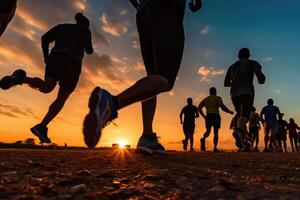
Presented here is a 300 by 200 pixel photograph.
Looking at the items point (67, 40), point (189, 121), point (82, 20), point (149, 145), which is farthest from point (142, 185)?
point (189, 121)

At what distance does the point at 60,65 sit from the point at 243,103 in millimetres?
3935

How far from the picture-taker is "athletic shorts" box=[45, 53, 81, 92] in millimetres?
6098

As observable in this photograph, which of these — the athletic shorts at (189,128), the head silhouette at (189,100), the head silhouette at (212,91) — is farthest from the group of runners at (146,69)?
the head silhouette at (189,100)

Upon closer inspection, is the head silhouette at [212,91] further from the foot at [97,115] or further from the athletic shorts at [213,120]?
the foot at [97,115]

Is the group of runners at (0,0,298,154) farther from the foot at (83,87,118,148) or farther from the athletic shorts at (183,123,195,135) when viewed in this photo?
the athletic shorts at (183,123,195,135)

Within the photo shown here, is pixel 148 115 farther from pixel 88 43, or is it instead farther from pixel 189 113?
pixel 189 113

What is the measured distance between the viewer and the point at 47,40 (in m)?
6.45

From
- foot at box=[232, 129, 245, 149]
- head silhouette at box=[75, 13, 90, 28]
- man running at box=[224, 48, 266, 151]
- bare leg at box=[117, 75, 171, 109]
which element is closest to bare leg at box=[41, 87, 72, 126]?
head silhouette at box=[75, 13, 90, 28]

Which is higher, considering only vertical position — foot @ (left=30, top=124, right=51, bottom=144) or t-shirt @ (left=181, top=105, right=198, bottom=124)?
t-shirt @ (left=181, top=105, right=198, bottom=124)

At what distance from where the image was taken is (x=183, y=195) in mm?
1583

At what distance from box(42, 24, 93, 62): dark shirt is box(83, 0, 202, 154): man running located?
2791 mm

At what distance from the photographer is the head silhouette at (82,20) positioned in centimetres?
675

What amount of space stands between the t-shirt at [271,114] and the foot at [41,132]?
353 inches

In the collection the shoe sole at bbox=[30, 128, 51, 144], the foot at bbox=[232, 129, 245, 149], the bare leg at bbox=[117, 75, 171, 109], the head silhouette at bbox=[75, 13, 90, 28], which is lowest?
the shoe sole at bbox=[30, 128, 51, 144]
